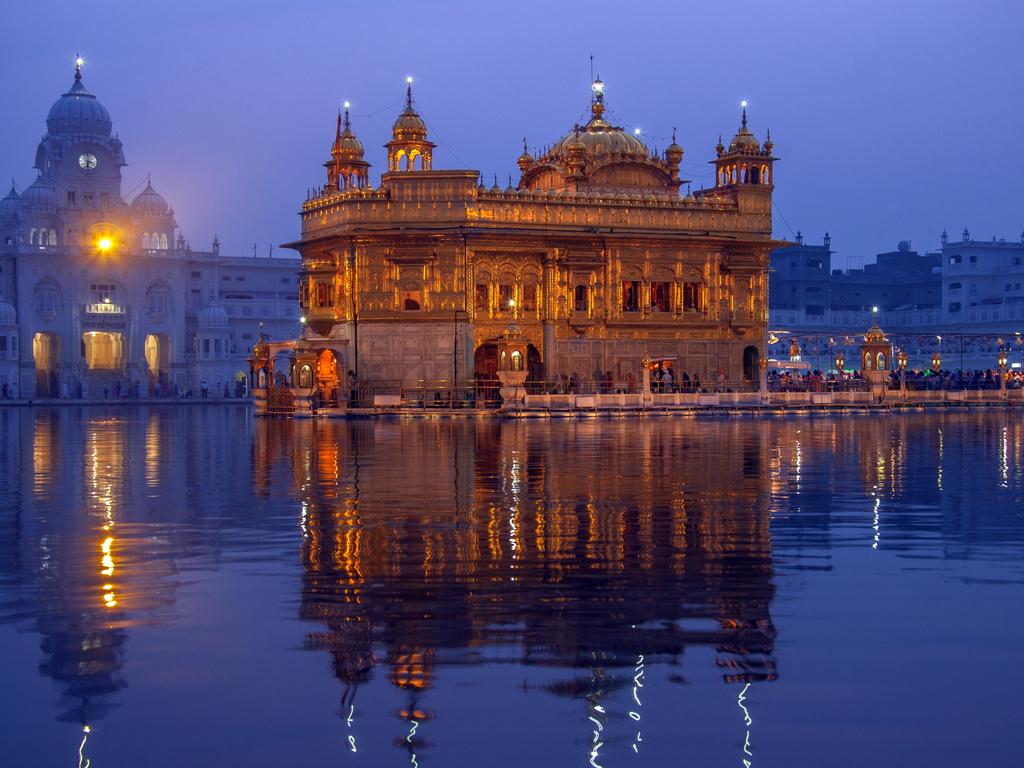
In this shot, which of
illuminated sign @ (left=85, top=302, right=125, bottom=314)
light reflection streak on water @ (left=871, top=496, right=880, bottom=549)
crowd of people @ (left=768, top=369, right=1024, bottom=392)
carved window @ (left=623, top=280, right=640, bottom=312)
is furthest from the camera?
illuminated sign @ (left=85, top=302, right=125, bottom=314)

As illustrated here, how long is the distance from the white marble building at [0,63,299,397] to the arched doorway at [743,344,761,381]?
3643cm

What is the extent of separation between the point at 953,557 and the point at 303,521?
6.03 m

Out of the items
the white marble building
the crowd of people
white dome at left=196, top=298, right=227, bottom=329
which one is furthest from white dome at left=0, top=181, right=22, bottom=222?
the crowd of people

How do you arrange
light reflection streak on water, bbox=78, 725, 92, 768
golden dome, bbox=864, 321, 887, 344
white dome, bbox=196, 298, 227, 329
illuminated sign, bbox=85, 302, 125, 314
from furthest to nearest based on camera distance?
1. white dome, bbox=196, 298, 227, 329
2. illuminated sign, bbox=85, 302, 125, 314
3. golden dome, bbox=864, 321, 887, 344
4. light reflection streak on water, bbox=78, 725, 92, 768

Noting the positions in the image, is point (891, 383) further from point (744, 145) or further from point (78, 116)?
point (78, 116)

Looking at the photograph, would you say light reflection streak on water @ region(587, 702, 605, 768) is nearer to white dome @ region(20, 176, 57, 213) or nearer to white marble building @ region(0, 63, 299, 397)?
white marble building @ region(0, 63, 299, 397)

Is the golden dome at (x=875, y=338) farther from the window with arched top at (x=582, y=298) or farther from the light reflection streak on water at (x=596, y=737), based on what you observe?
the light reflection streak on water at (x=596, y=737)

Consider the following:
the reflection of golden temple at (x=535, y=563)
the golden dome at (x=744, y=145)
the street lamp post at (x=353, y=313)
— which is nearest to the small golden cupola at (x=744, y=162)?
the golden dome at (x=744, y=145)

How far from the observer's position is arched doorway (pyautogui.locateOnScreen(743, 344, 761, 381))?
54.0m

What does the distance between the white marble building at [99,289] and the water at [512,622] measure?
61668 mm

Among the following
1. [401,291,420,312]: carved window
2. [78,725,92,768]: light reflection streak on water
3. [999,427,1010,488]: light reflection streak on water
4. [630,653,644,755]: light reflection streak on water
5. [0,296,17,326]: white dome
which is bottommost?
[78,725,92,768]: light reflection streak on water

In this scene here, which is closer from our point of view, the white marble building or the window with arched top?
the window with arched top

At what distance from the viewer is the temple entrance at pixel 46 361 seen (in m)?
77.8

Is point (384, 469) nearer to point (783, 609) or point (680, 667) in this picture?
point (783, 609)
